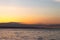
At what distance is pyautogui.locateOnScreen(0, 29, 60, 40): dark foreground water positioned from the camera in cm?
69

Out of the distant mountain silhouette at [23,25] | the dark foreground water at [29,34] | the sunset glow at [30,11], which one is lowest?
the dark foreground water at [29,34]

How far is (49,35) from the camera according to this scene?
0.70 meters

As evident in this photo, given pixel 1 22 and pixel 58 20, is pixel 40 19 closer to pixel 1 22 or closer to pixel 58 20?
pixel 58 20

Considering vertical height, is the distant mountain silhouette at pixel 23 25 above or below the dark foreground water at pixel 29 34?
above

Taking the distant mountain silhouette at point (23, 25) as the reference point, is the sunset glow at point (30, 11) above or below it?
above

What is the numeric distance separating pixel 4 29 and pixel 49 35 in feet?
1.08

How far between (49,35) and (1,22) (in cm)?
36

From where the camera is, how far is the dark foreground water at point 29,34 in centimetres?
69

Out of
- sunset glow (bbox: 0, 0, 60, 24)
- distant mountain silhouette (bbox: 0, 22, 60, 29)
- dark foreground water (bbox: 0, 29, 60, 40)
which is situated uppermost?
sunset glow (bbox: 0, 0, 60, 24)

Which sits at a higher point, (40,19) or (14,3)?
(14,3)

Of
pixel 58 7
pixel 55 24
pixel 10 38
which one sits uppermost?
pixel 58 7

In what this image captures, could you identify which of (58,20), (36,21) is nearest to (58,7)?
(58,20)

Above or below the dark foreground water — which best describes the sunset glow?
above

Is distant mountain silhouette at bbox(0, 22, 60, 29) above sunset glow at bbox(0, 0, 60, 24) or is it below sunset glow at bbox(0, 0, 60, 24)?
below
